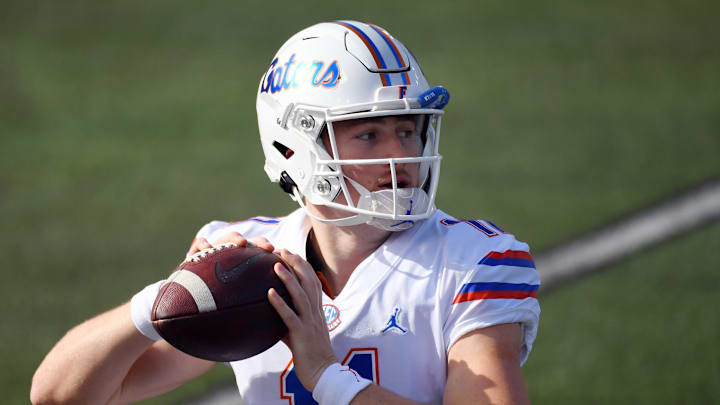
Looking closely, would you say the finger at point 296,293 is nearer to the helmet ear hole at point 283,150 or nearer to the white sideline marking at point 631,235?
the helmet ear hole at point 283,150

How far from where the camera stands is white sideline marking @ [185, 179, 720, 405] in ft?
19.4

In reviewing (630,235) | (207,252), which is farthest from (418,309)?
(630,235)

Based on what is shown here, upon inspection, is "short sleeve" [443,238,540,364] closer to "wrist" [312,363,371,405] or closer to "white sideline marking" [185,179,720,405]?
"wrist" [312,363,371,405]

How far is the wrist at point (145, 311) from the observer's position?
2.66 m

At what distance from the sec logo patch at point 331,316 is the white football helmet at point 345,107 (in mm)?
264

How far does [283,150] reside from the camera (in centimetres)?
300

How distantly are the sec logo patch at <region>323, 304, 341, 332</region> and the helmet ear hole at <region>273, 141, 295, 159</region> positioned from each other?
21.1 inches

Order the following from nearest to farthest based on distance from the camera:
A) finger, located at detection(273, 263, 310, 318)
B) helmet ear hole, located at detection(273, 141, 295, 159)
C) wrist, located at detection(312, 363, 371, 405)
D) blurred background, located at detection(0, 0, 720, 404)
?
1. wrist, located at detection(312, 363, 371, 405)
2. finger, located at detection(273, 263, 310, 318)
3. helmet ear hole, located at detection(273, 141, 295, 159)
4. blurred background, located at detection(0, 0, 720, 404)

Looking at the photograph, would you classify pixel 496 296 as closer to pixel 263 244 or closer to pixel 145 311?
pixel 263 244

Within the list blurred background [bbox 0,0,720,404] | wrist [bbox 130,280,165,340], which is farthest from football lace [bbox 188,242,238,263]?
blurred background [bbox 0,0,720,404]

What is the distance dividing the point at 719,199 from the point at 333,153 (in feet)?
15.1

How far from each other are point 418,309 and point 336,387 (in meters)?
0.38

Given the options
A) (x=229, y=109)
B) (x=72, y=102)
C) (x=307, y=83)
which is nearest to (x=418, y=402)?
(x=307, y=83)

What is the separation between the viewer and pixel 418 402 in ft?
8.43
